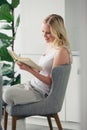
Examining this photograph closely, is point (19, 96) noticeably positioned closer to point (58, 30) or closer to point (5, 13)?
point (58, 30)

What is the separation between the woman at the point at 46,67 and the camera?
6.57ft

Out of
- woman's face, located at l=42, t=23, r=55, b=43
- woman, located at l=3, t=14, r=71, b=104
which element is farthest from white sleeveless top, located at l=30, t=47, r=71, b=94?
woman's face, located at l=42, t=23, r=55, b=43

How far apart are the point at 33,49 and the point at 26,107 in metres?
0.98

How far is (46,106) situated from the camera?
2.00 m

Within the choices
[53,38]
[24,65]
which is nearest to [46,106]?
[24,65]

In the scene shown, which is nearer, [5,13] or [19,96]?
[19,96]

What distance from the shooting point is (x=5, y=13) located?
9.82 ft

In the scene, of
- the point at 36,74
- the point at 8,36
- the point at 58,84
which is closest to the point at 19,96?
the point at 36,74

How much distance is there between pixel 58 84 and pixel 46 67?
20cm

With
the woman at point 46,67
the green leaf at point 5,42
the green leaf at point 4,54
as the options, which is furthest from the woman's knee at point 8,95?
the green leaf at point 5,42

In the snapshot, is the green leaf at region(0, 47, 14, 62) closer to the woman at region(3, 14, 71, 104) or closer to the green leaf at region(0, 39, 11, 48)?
the green leaf at region(0, 39, 11, 48)

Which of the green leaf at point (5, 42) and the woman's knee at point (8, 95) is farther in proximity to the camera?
the green leaf at point (5, 42)

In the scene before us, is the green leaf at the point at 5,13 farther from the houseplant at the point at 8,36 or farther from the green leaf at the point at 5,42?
the green leaf at the point at 5,42

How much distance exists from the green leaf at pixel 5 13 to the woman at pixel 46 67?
94 cm
